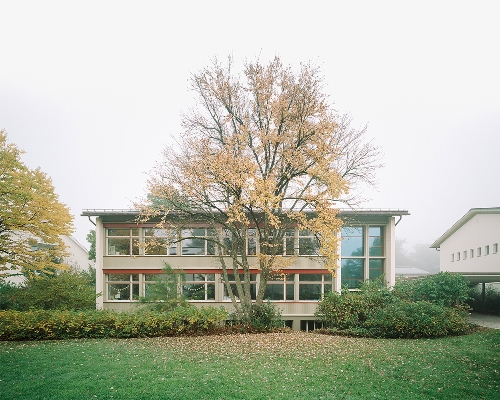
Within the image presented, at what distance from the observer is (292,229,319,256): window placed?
782 inches

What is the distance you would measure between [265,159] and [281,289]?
8804 mm

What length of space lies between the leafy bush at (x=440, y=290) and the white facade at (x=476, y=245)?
11.8 feet

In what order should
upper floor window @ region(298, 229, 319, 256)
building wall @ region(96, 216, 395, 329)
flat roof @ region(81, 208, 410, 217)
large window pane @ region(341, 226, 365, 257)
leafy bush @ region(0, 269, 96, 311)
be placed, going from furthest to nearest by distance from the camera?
large window pane @ region(341, 226, 365, 257) < building wall @ region(96, 216, 395, 329) < flat roof @ region(81, 208, 410, 217) < upper floor window @ region(298, 229, 319, 256) < leafy bush @ region(0, 269, 96, 311)

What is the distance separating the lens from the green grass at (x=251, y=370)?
8.60m

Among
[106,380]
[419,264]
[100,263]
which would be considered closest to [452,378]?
[106,380]

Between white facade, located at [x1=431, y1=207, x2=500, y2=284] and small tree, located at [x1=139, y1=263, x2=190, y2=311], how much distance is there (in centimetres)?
1517

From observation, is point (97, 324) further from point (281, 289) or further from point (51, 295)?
point (281, 289)

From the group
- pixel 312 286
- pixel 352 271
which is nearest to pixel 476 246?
pixel 352 271

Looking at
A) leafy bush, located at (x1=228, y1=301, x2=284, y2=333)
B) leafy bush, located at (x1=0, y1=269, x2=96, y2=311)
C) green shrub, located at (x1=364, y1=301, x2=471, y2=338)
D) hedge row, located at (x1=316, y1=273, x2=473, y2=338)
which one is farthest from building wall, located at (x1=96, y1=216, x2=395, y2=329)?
green shrub, located at (x1=364, y1=301, x2=471, y2=338)

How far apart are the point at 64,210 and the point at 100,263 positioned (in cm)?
642

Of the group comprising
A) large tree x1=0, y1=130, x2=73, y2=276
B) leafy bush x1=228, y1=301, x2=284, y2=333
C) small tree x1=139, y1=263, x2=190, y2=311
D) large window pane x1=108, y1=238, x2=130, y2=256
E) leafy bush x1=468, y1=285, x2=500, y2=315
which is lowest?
leafy bush x1=468, y1=285, x2=500, y2=315

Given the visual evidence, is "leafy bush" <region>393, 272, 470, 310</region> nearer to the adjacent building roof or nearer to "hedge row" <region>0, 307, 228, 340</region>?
"hedge row" <region>0, 307, 228, 340</region>

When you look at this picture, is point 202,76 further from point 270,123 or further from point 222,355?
point 222,355

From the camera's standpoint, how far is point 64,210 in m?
18.2
